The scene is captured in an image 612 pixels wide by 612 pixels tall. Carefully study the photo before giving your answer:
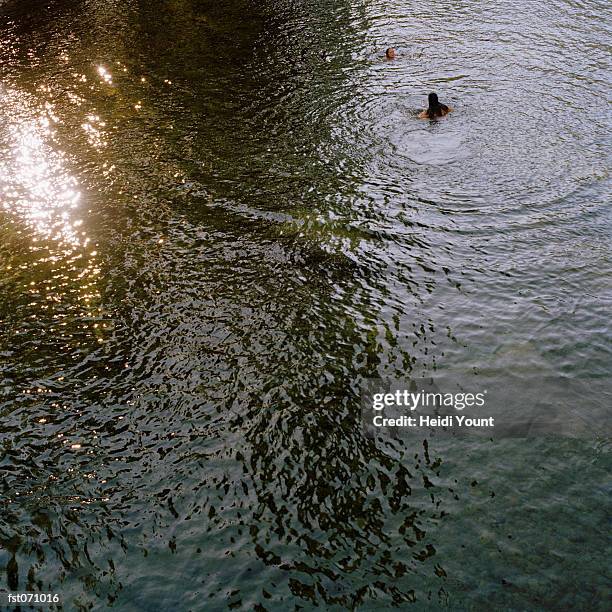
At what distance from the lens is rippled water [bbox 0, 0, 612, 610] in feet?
31.1

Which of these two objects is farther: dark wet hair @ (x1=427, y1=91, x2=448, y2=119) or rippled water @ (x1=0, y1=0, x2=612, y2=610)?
dark wet hair @ (x1=427, y1=91, x2=448, y2=119)

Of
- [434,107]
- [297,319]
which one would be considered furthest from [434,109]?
[297,319]

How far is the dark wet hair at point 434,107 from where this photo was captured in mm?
21672

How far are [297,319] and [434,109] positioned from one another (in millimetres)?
11844

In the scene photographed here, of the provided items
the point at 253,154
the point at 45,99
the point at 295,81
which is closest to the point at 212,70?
the point at 295,81

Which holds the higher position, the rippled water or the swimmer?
the swimmer

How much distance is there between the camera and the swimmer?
2169 cm

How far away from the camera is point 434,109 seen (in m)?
21.9

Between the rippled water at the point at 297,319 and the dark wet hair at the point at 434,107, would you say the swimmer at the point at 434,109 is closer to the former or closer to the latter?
the dark wet hair at the point at 434,107

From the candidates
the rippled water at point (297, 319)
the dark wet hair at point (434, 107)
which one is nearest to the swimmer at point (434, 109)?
the dark wet hair at point (434, 107)

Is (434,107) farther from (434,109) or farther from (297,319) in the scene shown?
(297,319)

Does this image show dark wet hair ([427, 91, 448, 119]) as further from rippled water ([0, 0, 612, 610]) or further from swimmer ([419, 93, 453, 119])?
rippled water ([0, 0, 612, 610])

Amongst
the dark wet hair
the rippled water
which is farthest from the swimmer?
the rippled water

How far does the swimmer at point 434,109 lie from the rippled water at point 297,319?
46cm
